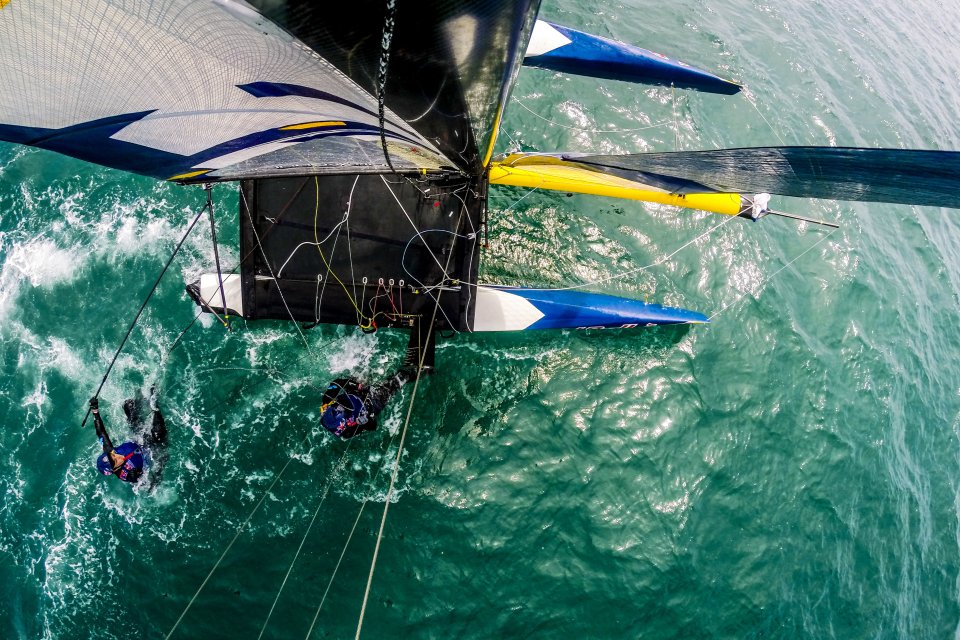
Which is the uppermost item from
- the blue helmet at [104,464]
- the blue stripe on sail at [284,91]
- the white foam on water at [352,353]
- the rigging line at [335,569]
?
the blue stripe on sail at [284,91]

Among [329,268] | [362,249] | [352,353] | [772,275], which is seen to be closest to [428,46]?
[362,249]

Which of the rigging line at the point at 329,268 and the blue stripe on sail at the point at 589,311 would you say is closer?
the rigging line at the point at 329,268

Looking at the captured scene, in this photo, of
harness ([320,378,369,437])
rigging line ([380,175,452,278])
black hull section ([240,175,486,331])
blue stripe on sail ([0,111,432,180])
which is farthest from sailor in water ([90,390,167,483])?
rigging line ([380,175,452,278])

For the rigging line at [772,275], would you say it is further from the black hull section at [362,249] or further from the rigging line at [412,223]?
the rigging line at [412,223]

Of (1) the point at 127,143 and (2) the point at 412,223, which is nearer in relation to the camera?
(1) the point at 127,143

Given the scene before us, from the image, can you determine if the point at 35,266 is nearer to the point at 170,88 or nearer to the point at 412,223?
the point at 412,223

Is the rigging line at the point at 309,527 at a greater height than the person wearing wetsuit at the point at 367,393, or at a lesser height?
lesser

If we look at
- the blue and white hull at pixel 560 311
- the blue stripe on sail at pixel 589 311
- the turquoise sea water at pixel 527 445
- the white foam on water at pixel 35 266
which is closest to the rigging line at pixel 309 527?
the turquoise sea water at pixel 527 445
